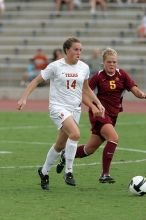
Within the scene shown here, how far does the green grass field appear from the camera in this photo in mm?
8617

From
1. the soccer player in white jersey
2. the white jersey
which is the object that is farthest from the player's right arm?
the white jersey

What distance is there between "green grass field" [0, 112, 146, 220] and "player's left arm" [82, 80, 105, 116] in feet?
3.40

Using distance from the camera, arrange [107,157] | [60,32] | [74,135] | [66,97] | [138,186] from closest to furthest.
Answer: [138,186] → [74,135] → [66,97] → [107,157] → [60,32]

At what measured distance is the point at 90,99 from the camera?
Answer: 1083cm

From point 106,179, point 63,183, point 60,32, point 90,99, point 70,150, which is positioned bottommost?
point 60,32

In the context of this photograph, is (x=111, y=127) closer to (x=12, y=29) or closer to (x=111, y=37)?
(x=111, y=37)

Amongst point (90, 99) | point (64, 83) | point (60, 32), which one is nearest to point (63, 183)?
point (90, 99)

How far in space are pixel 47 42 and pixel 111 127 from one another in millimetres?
19933

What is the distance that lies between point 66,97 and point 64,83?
19 centimetres

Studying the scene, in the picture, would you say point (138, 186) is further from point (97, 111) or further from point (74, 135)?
point (97, 111)

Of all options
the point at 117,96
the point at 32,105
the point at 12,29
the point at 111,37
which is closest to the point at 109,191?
the point at 117,96

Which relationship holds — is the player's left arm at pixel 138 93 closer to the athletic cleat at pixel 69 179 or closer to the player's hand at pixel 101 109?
the player's hand at pixel 101 109

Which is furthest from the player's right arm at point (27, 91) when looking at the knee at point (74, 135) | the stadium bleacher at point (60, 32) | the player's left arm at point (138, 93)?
Result: the stadium bleacher at point (60, 32)

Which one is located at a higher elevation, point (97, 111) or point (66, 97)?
point (66, 97)
